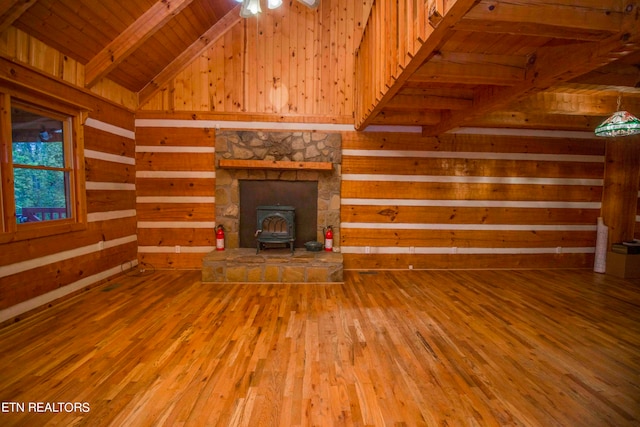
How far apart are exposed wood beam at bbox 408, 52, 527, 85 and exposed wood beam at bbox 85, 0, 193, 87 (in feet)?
8.79

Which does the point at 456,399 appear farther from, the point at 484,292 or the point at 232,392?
the point at 484,292

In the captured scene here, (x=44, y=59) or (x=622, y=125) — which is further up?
(x=44, y=59)

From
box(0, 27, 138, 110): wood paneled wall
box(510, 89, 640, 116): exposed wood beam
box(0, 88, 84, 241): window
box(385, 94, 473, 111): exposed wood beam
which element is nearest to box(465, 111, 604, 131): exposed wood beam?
box(510, 89, 640, 116): exposed wood beam

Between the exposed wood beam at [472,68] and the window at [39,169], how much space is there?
11.7ft

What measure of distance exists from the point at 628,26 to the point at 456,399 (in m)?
2.34

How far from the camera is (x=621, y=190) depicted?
4480mm

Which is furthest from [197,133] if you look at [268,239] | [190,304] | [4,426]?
[4,426]

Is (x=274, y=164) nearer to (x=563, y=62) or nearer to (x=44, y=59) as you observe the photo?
(x=44, y=59)

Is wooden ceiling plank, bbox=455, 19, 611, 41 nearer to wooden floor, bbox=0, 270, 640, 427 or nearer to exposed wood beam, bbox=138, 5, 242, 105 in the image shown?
wooden floor, bbox=0, 270, 640, 427

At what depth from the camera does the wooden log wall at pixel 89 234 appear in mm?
2535

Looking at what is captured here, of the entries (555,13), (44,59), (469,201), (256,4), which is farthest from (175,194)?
(469,201)

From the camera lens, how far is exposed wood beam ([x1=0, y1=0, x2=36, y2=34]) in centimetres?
218

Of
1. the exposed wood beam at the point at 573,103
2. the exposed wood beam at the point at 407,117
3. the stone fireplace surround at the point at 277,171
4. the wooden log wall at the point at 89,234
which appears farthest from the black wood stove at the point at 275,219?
the exposed wood beam at the point at 573,103

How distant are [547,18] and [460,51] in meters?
0.86
